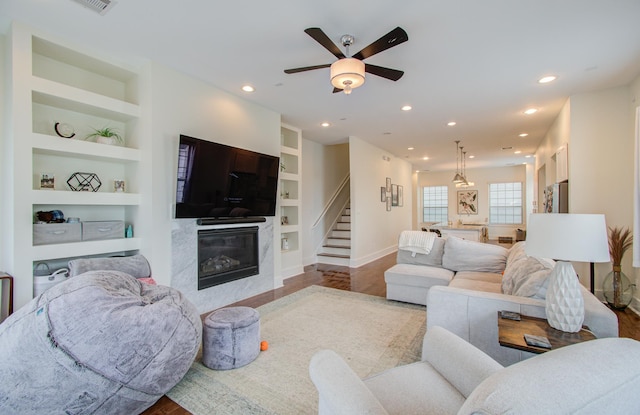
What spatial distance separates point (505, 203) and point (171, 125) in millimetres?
11991

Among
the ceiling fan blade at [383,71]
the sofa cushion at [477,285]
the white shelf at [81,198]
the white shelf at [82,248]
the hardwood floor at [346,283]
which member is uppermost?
the ceiling fan blade at [383,71]

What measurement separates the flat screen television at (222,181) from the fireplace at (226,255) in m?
0.27

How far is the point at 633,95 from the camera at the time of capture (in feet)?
12.1

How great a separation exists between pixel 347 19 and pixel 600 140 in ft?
12.9

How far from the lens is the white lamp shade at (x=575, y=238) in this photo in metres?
1.67

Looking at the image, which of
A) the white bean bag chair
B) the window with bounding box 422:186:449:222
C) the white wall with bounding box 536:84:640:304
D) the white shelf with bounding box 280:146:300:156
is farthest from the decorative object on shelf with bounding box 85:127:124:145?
the window with bounding box 422:186:449:222

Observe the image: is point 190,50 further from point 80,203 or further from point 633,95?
point 633,95

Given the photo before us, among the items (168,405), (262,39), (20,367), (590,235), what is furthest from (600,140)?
(20,367)

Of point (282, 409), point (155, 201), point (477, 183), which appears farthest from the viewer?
point (477, 183)

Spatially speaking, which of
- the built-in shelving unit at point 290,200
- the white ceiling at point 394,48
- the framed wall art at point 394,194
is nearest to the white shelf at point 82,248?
the white ceiling at point 394,48

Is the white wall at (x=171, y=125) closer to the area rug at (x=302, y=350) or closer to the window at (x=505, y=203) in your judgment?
the area rug at (x=302, y=350)

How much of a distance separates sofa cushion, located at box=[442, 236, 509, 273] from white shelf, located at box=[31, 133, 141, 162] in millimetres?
4102

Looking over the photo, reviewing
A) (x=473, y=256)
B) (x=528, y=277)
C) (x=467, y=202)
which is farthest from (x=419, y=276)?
(x=467, y=202)

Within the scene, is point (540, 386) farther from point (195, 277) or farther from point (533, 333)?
point (195, 277)
